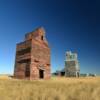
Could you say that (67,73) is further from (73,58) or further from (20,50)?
(20,50)

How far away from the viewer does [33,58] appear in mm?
25031

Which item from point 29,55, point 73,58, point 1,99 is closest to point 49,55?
point 29,55

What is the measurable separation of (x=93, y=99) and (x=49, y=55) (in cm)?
2142

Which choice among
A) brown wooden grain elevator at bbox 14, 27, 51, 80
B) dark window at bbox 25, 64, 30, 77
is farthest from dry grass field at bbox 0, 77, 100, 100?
brown wooden grain elevator at bbox 14, 27, 51, 80

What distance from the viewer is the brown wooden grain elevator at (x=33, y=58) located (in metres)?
24.8

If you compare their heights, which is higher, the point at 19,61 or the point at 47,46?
the point at 47,46

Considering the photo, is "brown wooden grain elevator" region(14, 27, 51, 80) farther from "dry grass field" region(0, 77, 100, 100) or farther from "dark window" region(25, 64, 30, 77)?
"dry grass field" region(0, 77, 100, 100)

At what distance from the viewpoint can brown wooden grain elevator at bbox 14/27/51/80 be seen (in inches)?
976

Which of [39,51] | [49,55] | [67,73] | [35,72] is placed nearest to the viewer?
[35,72]

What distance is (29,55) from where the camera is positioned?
25062 mm

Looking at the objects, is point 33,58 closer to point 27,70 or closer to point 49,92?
point 27,70

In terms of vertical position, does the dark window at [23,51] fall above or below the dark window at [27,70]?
above

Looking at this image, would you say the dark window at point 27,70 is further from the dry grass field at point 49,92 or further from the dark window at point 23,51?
the dry grass field at point 49,92

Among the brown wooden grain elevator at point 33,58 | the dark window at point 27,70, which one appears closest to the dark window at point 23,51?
the brown wooden grain elevator at point 33,58
